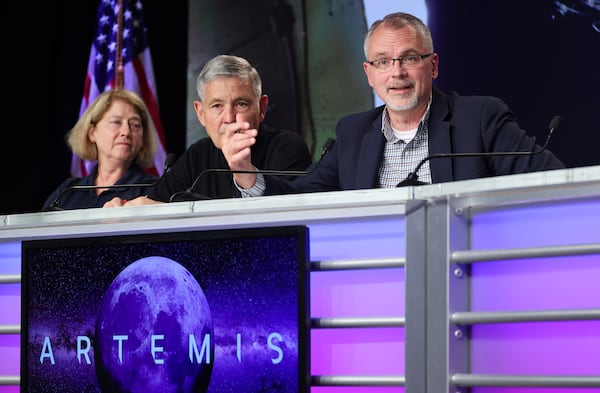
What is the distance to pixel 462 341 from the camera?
200 cm

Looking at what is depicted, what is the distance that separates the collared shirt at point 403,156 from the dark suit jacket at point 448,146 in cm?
3

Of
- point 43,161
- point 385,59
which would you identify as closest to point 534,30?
point 385,59

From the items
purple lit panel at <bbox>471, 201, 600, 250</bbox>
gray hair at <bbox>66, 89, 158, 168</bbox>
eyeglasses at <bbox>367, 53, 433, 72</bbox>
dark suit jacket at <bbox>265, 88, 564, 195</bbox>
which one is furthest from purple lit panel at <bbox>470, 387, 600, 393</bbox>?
gray hair at <bbox>66, 89, 158, 168</bbox>

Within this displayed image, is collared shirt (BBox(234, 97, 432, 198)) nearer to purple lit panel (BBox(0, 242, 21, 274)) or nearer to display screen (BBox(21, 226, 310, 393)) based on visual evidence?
display screen (BBox(21, 226, 310, 393))

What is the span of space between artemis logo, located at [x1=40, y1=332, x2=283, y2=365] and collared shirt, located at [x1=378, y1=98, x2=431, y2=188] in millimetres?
912

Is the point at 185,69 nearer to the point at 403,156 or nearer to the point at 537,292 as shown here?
the point at 403,156

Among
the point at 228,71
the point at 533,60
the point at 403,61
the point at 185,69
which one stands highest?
the point at 185,69

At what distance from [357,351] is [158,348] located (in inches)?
17.2

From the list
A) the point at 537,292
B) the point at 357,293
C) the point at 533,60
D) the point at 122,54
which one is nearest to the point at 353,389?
the point at 357,293

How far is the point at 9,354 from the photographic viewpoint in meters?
2.62

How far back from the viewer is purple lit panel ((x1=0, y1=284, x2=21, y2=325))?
2.62m

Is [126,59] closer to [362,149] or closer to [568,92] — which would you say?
[568,92]

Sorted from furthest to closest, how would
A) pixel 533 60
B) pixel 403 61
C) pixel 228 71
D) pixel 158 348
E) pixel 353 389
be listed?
pixel 533 60
pixel 228 71
pixel 403 61
pixel 158 348
pixel 353 389

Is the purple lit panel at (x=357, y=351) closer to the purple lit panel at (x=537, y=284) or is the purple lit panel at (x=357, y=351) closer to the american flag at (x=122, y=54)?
the purple lit panel at (x=537, y=284)
